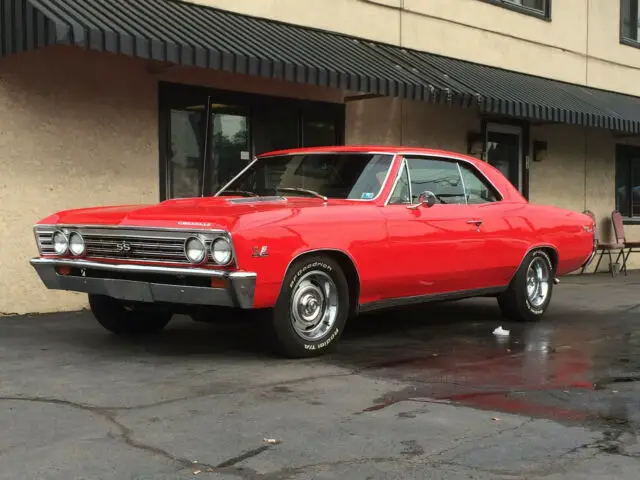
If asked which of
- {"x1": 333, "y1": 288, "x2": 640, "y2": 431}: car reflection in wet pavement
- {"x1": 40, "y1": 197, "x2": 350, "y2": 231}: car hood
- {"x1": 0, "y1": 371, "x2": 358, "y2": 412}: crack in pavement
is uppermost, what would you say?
{"x1": 40, "y1": 197, "x2": 350, "y2": 231}: car hood

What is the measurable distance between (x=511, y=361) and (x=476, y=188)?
2152 mm

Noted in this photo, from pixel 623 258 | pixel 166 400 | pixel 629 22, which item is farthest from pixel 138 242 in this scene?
pixel 629 22

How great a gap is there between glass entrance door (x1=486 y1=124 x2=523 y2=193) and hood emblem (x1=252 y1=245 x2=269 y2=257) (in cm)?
902

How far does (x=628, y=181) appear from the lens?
1717 cm

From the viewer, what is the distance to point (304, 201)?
6.55 meters

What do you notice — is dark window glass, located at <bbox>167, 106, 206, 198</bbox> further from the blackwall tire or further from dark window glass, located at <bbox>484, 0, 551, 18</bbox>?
dark window glass, located at <bbox>484, 0, 551, 18</bbox>

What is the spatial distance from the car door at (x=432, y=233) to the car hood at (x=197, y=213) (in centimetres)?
55

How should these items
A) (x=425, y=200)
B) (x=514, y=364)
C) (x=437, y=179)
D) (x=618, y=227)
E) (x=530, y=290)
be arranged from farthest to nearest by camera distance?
(x=618, y=227) < (x=530, y=290) < (x=437, y=179) < (x=425, y=200) < (x=514, y=364)

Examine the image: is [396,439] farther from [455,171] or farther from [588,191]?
[588,191]

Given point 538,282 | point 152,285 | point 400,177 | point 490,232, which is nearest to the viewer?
point 152,285

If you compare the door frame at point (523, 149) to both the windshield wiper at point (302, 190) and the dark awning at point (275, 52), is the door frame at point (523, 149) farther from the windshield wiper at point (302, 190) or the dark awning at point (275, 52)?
the windshield wiper at point (302, 190)

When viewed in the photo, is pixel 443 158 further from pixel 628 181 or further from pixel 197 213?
pixel 628 181

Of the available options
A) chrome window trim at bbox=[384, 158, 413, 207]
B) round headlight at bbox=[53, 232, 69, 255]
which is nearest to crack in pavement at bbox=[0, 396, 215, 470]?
round headlight at bbox=[53, 232, 69, 255]

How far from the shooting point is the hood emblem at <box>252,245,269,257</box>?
18.3 ft
